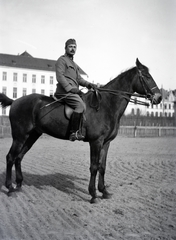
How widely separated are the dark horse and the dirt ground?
49 cm

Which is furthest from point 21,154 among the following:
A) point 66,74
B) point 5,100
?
point 66,74

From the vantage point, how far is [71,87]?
5426 millimetres

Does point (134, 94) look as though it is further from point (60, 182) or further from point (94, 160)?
point (60, 182)

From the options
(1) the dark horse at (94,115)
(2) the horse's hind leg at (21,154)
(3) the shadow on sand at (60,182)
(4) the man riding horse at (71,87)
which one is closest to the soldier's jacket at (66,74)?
(4) the man riding horse at (71,87)

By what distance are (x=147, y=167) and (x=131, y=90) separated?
164 inches

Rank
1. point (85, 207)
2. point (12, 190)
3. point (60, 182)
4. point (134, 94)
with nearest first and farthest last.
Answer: point (85, 207), point (134, 94), point (12, 190), point (60, 182)

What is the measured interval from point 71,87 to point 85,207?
239 cm

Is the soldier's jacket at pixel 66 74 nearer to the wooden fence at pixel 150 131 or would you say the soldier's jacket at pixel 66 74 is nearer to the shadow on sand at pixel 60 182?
the shadow on sand at pixel 60 182

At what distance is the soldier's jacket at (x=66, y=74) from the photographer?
17.8 feet

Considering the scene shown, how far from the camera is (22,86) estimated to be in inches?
1539

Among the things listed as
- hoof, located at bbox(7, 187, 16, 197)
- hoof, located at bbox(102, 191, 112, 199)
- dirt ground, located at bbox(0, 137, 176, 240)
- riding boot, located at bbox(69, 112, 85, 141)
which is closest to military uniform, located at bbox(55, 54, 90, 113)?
riding boot, located at bbox(69, 112, 85, 141)

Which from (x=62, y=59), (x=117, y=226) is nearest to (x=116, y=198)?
(x=117, y=226)

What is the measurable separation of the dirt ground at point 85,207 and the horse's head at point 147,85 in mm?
2072

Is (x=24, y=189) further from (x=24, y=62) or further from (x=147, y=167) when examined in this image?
(x=24, y=62)
